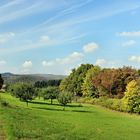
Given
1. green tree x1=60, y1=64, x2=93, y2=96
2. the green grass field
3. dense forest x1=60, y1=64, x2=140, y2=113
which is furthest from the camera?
green tree x1=60, y1=64, x2=93, y2=96

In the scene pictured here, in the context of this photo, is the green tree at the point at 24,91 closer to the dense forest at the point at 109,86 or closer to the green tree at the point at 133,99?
the dense forest at the point at 109,86

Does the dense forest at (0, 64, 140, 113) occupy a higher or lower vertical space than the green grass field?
higher

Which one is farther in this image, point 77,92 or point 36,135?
point 77,92

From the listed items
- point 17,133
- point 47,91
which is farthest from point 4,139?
point 47,91

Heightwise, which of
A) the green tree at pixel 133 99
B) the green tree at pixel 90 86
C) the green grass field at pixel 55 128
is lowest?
the green grass field at pixel 55 128

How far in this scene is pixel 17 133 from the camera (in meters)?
23.2

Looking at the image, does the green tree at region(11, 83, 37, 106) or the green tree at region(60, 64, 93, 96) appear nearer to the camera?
the green tree at region(11, 83, 37, 106)

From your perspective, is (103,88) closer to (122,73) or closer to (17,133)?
(122,73)

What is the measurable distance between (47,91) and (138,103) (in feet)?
118

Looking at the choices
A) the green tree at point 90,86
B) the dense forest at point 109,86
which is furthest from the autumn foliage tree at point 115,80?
the green tree at point 90,86

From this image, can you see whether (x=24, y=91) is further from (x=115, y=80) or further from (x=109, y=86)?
(x=109, y=86)

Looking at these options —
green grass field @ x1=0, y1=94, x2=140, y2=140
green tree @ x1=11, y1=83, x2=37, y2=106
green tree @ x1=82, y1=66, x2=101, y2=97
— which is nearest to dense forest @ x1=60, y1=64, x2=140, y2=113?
green tree @ x1=82, y1=66, x2=101, y2=97

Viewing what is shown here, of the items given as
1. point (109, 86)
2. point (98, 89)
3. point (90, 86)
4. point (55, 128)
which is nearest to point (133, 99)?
point (109, 86)

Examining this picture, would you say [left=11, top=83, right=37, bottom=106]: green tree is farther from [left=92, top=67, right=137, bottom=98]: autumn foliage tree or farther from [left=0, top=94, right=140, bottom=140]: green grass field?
[left=0, top=94, right=140, bottom=140]: green grass field
